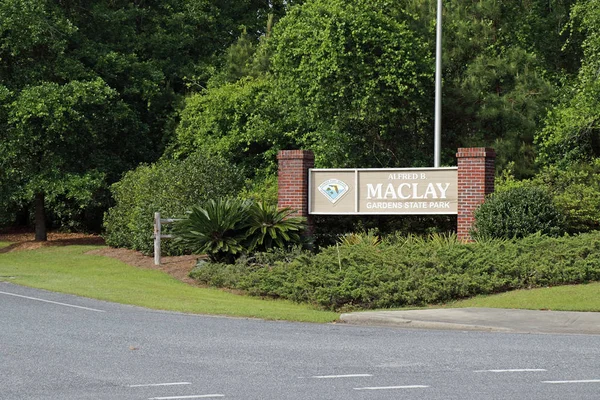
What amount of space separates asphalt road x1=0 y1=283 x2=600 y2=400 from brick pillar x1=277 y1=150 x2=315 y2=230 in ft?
30.2

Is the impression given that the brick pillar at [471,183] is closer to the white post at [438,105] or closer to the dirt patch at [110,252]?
the white post at [438,105]

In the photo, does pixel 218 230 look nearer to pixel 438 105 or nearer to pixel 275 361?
pixel 438 105

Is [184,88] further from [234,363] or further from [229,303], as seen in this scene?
[234,363]

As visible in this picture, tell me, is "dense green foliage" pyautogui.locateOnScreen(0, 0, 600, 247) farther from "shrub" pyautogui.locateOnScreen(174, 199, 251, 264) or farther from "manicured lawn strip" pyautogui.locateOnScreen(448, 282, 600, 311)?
"manicured lawn strip" pyautogui.locateOnScreen(448, 282, 600, 311)

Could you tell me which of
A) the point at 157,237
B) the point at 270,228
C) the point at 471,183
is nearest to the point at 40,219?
the point at 157,237

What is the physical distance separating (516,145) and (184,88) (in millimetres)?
16731

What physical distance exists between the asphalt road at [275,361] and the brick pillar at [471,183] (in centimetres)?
900

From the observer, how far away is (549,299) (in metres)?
17.4

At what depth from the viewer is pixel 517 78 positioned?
33500 millimetres

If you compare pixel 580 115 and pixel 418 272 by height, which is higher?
pixel 580 115

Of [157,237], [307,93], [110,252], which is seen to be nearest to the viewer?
[157,237]

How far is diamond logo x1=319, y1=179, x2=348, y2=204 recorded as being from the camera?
979 inches

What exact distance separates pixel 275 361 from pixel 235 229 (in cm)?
1250

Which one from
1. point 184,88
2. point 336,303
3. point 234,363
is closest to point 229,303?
point 336,303
